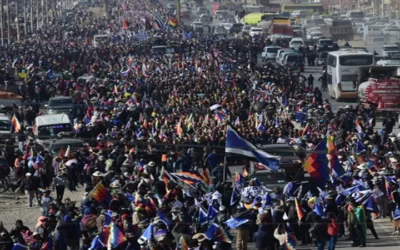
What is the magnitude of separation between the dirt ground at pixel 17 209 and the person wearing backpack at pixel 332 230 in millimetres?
6449

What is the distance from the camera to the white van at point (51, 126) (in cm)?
3994

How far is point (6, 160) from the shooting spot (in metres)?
33.9

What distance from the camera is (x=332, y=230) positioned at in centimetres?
2412

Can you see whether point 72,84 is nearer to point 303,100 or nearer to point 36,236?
point 303,100

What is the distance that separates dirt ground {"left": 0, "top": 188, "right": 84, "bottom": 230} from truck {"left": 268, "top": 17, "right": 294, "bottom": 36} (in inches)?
2416

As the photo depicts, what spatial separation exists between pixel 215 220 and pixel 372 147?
970 centimetres

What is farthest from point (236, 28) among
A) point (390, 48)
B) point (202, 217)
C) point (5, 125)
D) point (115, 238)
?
point (115, 238)

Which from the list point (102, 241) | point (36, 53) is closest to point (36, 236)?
point (102, 241)

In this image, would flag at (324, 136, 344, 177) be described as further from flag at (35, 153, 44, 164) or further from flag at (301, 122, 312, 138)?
flag at (301, 122, 312, 138)

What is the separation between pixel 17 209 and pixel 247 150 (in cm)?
671

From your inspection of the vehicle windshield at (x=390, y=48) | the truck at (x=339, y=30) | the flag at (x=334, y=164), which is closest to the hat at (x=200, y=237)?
the flag at (x=334, y=164)

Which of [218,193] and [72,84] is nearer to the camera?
[218,193]

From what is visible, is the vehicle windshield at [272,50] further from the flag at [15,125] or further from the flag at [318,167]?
the flag at [318,167]

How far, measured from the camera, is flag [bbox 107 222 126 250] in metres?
22.3
